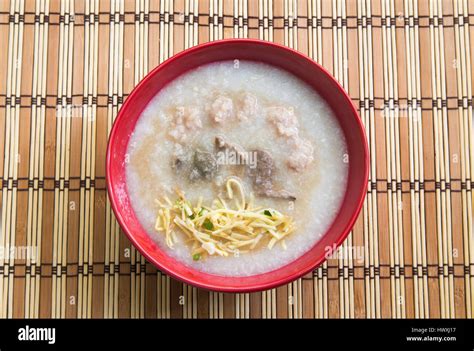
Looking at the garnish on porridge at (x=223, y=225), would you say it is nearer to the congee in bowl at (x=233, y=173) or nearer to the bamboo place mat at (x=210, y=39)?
the congee in bowl at (x=233, y=173)

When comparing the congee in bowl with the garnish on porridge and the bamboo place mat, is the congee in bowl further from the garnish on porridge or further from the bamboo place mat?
the bamboo place mat

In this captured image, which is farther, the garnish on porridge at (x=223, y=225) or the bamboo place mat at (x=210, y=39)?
the bamboo place mat at (x=210, y=39)

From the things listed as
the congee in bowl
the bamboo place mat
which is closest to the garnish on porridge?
the congee in bowl

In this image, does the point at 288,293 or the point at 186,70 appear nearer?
the point at 186,70

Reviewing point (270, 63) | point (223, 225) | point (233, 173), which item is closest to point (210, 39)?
point (270, 63)

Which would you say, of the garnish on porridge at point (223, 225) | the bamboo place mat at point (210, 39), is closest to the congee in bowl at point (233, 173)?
the garnish on porridge at point (223, 225)
